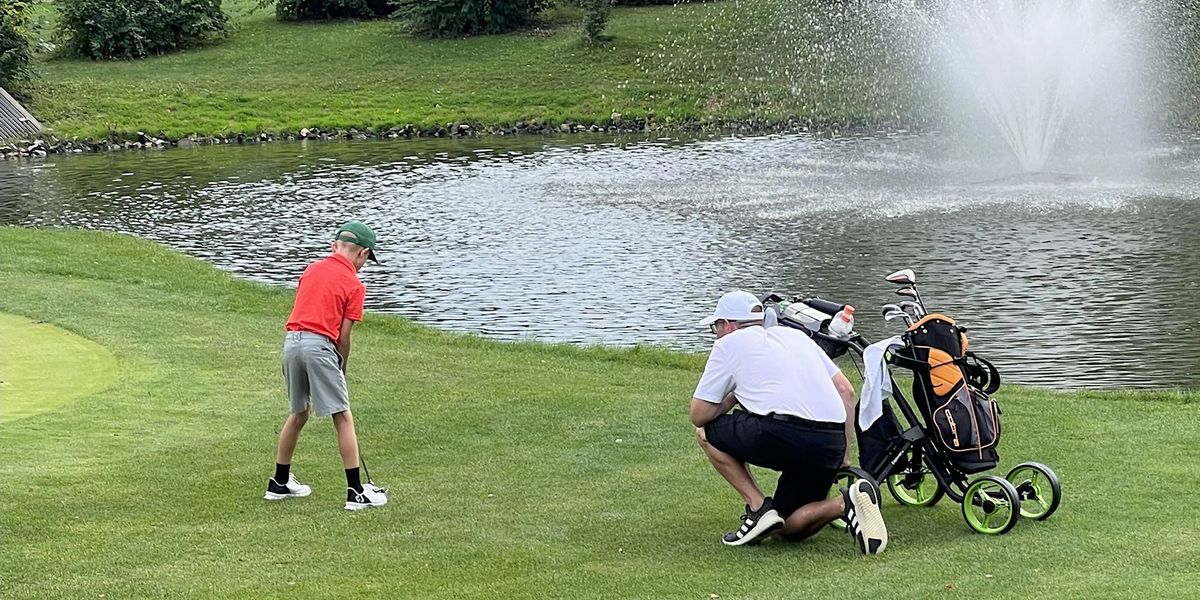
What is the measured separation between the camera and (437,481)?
35.3 feet

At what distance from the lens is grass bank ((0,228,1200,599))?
8.09m

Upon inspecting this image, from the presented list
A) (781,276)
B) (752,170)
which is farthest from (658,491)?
(752,170)

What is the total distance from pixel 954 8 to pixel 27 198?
24.6 m

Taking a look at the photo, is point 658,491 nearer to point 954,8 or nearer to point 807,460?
point 807,460

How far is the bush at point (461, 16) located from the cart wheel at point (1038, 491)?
174 feet

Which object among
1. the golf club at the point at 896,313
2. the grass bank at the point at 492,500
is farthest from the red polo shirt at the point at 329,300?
the golf club at the point at 896,313

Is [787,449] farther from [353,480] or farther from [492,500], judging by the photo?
[353,480]

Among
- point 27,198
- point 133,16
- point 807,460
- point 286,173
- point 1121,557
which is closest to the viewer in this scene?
point 1121,557

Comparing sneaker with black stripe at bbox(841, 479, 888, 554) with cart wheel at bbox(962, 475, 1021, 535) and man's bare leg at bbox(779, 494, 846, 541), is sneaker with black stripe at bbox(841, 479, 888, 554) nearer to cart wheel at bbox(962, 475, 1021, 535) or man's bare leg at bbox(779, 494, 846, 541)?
man's bare leg at bbox(779, 494, 846, 541)

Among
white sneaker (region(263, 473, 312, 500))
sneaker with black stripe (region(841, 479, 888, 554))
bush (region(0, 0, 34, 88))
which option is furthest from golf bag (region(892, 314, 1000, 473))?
bush (region(0, 0, 34, 88))

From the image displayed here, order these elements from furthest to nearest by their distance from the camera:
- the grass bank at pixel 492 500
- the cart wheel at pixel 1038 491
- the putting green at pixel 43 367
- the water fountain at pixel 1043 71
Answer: the water fountain at pixel 1043 71
the putting green at pixel 43 367
the cart wheel at pixel 1038 491
the grass bank at pixel 492 500

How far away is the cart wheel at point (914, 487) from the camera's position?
31.5 feet

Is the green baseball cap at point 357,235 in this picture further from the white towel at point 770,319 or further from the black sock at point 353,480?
the white towel at point 770,319

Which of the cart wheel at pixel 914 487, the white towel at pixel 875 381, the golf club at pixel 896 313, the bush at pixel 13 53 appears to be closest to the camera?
the white towel at pixel 875 381
